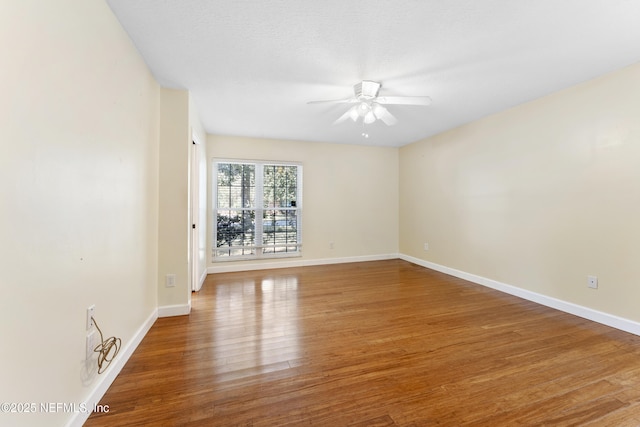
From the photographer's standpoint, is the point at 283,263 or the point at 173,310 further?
the point at 283,263

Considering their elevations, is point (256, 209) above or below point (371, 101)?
below

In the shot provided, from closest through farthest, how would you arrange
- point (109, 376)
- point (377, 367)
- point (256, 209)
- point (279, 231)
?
1. point (109, 376)
2. point (377, 367)
3. point (256, 209)
4. point (279, 231)

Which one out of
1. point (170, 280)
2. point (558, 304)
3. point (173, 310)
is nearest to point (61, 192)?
point (170, 280)

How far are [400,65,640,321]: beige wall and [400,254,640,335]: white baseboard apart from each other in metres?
0.05

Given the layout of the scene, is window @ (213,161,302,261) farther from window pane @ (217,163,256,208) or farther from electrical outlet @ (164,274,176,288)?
electrical outlet @ (164,274,176,288)

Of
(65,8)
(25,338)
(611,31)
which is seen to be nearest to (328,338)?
(25,338)

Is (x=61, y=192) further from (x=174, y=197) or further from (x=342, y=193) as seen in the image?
(x=342, y=193)

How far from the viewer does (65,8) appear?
1.22m

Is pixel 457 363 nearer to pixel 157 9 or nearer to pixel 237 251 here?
pixel 157 9

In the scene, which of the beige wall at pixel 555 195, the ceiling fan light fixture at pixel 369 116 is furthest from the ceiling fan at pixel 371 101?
the beige wall at pixel 555 195

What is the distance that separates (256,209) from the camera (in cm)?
473

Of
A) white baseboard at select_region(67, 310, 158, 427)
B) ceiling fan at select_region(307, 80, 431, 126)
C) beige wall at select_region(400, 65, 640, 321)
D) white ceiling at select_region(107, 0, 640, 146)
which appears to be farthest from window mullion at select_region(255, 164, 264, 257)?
beige wall at select_region(400, 65, 640, 321)

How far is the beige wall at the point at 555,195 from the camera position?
2395 mm

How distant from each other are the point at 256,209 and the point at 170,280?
220 centimetres
